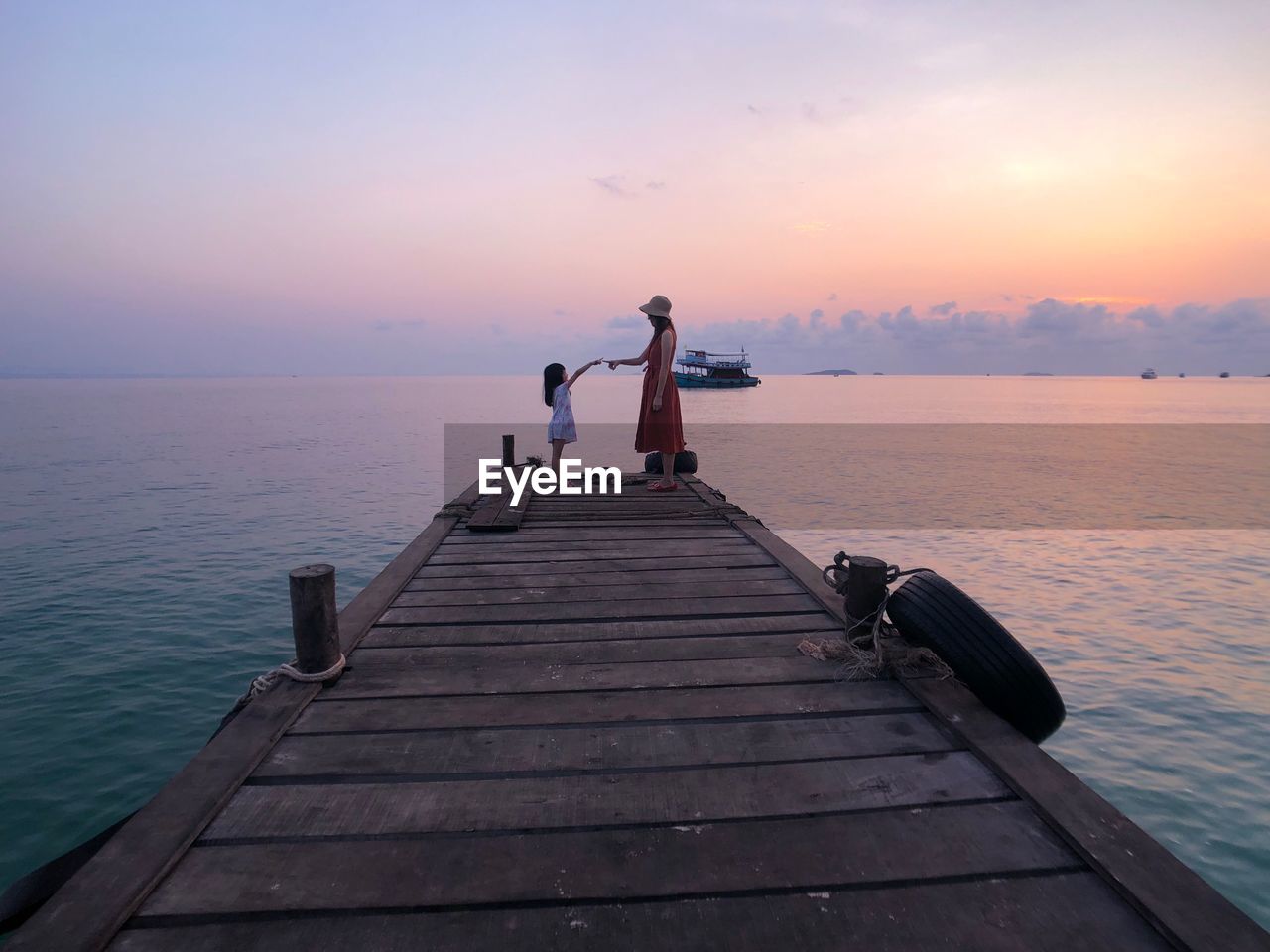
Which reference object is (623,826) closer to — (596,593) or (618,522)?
(596,593)

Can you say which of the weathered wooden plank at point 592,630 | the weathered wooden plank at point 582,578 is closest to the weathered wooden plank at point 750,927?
the weathered wooden plank at point 592,630

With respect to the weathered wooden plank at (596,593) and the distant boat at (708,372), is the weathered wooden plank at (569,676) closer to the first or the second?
the weathered wooden plank at (596,593)

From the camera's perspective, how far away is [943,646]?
11.1 ft

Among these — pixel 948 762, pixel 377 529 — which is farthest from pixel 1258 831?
pixel 377 529

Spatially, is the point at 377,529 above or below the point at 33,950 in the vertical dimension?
below

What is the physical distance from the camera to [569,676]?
3.59 metres

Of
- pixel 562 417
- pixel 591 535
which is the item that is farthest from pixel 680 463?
pixel 591 535

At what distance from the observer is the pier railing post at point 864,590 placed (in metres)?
3.88


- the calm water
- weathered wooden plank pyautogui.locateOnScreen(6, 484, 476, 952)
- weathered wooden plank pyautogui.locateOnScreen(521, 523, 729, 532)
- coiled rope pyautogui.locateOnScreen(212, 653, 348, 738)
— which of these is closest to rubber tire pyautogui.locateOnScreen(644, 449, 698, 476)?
the calm water

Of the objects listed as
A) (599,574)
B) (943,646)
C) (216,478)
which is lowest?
(216,478)

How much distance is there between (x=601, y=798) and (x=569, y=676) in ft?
3.65

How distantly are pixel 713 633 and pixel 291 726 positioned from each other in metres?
2.28

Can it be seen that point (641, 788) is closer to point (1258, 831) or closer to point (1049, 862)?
point (1049, 862)

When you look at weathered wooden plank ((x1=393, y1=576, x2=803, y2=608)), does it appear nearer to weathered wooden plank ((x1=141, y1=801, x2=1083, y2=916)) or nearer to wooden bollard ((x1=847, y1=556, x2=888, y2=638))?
wooden bollard ((x1=847, y1=556, x2=888, y2=638))
